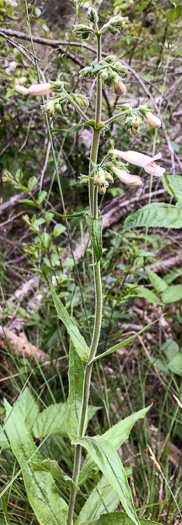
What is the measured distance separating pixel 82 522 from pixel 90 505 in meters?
0.05

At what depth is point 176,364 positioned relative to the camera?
1.89 m

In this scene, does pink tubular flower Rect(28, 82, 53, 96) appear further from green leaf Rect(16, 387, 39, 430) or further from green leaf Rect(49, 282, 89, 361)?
green leaf Rect(16, 387, 39, 430)

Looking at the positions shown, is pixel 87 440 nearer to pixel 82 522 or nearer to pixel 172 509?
pixel 82 522

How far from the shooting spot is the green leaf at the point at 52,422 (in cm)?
156

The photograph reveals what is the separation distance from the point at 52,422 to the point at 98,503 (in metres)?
0.37

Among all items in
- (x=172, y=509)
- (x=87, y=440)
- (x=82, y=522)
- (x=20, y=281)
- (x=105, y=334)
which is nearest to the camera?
(x=87, y=440)

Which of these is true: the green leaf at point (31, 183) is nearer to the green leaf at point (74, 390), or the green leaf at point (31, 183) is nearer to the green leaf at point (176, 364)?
the green leaf at point (74, 390)

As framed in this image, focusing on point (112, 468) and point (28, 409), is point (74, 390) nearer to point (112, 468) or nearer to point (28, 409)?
point (112, 468)

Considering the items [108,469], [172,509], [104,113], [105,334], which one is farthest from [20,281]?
[108,469]

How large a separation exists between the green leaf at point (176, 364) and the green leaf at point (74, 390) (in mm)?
715

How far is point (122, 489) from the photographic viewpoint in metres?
0.96

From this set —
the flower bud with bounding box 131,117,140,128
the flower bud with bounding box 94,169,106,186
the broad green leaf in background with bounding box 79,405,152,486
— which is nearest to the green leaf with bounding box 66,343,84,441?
the broad green leaf in background with bounding box 79,405,152,486

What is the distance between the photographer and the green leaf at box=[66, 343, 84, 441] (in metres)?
1.25

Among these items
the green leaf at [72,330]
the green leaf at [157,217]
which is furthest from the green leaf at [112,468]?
the green leaf at [157,217]
